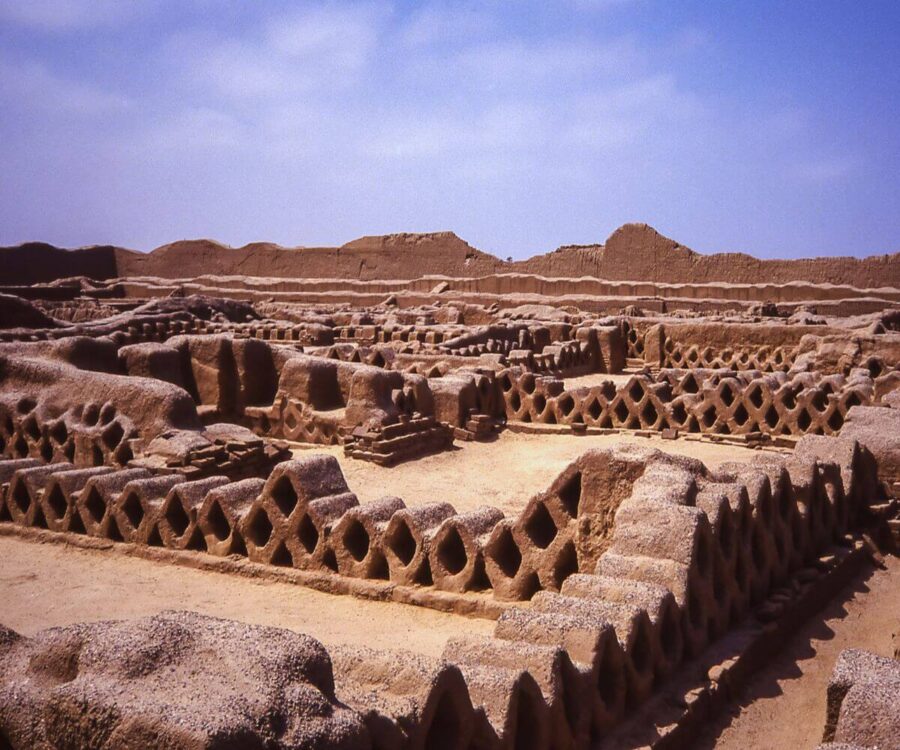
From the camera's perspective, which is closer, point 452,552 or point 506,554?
point 506,554

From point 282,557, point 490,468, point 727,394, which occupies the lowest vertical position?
point 490,468

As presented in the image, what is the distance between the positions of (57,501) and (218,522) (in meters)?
1.56

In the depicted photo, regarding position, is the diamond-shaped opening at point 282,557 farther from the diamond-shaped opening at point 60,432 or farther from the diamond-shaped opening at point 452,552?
the diamond-shaped opening at point 60,432

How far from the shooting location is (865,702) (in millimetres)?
2699

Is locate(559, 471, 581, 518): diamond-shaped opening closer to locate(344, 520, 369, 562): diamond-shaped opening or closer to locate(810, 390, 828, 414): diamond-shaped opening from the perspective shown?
locate(344, 520, 369, 562): diamond-shaped opening

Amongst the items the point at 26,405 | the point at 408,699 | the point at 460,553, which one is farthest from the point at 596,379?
the point at 408,699

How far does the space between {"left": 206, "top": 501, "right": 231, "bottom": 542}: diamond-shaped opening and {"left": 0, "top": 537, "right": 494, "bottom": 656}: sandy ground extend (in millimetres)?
309

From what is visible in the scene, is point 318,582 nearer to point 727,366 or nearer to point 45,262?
point 727,366

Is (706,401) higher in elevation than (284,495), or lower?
lower

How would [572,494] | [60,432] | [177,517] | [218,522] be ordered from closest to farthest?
[572,494] → [218,522] → [177,517] → [60,432]

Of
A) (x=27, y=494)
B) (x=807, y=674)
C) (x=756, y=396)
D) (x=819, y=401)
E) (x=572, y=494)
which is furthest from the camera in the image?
(x=756, y=396)

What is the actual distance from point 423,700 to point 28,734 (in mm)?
1149

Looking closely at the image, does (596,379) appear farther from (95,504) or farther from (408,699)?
(408,699)

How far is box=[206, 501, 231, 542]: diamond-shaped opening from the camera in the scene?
590cm
